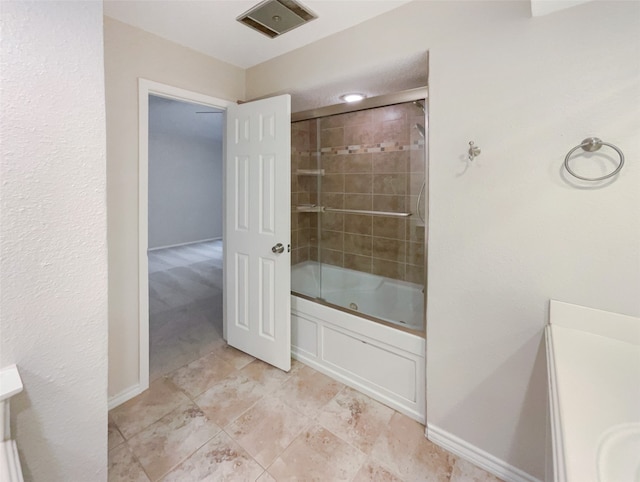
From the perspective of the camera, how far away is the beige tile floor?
1457 millimetres

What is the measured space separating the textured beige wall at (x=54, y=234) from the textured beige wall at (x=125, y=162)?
91 cm

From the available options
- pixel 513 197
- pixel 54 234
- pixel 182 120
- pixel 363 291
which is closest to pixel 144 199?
pixel 54 234

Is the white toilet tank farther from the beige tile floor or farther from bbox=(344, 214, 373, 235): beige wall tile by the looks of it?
bbox=(344, 214, 373, 235): beige wall tile

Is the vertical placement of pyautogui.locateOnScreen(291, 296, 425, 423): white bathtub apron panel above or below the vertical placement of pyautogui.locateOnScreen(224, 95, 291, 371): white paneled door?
below

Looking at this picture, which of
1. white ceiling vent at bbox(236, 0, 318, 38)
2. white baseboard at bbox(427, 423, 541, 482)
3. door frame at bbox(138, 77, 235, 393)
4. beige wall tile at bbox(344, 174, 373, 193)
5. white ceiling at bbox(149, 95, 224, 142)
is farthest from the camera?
white ceiling at bbox(149, 95, 224, 142)

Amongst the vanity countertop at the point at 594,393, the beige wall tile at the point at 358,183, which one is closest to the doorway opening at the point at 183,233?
the beige wall tile at the point at 358,183

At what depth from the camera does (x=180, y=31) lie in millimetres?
1873

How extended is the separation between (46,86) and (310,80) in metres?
1.50

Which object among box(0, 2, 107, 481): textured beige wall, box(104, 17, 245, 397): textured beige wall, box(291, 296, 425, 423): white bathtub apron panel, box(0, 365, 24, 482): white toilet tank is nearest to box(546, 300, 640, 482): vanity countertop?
box(291, 296, 425, 423): white bathtub apron panel

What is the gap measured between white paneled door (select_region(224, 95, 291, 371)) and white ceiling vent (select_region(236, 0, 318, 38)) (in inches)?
15.2

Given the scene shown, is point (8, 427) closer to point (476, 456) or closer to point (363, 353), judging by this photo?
point (363, 353)

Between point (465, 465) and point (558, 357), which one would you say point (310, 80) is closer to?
point (558, 357)

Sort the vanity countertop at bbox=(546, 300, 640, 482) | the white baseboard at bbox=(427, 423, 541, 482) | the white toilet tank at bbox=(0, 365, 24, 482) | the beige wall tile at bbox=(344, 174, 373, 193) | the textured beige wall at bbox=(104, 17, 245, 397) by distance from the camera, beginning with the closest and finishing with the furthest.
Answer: the vanity countertop at bbox=(546, 300, 640, 482) < the white toilet tank at bbox=(0, 365, 24, 482) < the white baseboard at bbox=(427, 423, 541, 482) < the textured beige wall at bbox=(104, 17, 245, 397) < the beige wall tile at bbox=(344, 174, 373, 193)

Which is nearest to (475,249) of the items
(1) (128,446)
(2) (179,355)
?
(1) (128,446)
